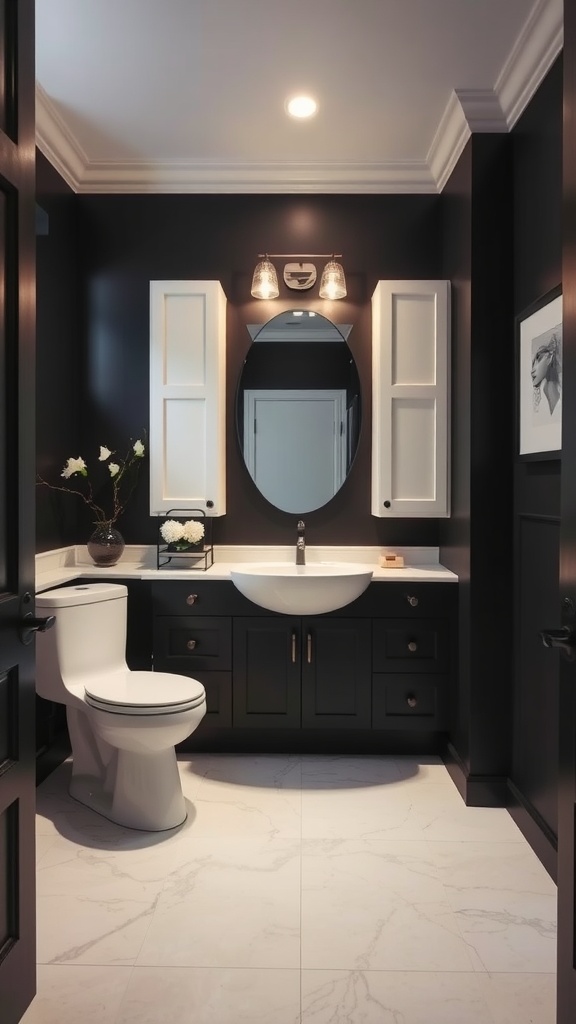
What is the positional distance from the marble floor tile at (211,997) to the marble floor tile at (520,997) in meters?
0.44

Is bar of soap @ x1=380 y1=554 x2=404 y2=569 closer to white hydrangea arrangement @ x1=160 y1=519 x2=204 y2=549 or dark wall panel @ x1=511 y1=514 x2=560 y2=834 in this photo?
dark wall panel @ x1=511 y1=514 x2=560 y2=834

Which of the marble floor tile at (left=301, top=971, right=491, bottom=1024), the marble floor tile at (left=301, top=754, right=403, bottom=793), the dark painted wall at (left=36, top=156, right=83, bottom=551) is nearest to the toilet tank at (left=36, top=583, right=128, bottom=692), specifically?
the dark painted wall at (left=36, top=156, right=83, bottom=551)

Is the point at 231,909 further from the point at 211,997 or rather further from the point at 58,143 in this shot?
the point at 58,143

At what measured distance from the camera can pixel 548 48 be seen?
6.50ft

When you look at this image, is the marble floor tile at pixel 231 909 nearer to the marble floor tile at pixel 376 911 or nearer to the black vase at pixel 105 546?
the marble floor tile at pixel 376 911

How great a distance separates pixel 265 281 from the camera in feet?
9.57

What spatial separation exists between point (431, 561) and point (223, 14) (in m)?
2.24

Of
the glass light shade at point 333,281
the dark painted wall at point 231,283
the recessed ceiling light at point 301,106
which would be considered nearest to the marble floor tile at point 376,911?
the dark painted wall at point 231,283

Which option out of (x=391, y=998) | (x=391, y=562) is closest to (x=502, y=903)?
(x=391, y=998)

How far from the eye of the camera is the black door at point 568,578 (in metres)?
1.19

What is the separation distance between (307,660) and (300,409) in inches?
45.7

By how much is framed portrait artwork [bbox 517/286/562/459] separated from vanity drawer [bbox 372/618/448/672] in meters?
0.85

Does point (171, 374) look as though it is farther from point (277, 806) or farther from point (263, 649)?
point (277, 806)

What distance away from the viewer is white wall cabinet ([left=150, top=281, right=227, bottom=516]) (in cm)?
281
